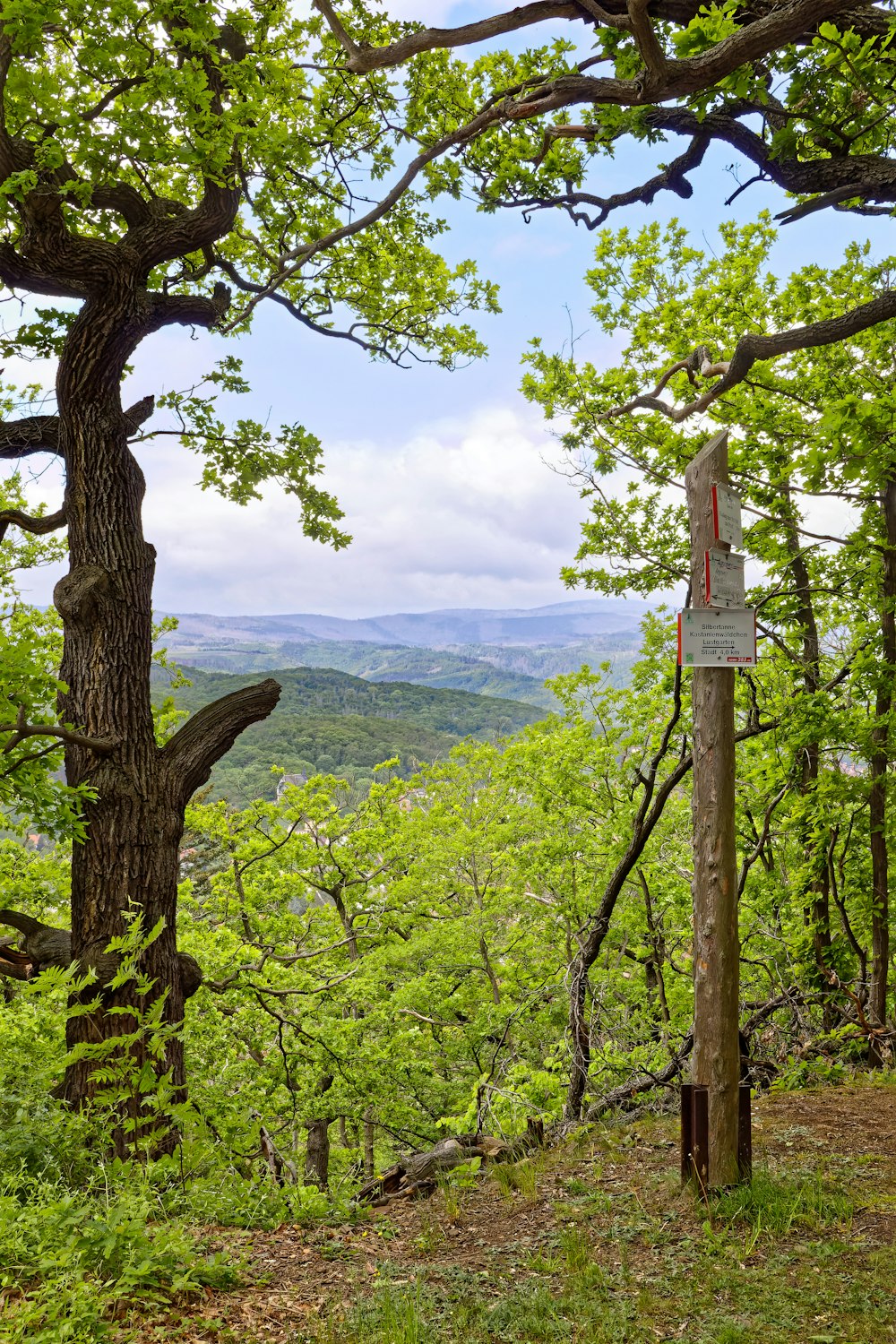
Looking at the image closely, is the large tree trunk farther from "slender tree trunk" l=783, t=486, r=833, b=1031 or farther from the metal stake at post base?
"slender tree trunk" l=783, t=486, r=833, b=1031

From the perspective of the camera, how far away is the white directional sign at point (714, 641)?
4148mm

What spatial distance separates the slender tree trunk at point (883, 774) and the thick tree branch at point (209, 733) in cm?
472

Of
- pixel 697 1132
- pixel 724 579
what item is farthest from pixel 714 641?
pixel 697 1132

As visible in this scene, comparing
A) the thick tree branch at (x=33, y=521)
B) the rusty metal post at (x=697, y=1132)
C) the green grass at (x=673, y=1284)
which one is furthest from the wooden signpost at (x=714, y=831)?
the thick tree branch at (x=33, y=521)

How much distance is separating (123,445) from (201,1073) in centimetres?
857

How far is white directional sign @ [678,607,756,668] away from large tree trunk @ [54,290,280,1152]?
3257mm

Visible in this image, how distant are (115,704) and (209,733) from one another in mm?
671

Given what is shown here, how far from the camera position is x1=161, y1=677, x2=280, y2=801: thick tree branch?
575cm

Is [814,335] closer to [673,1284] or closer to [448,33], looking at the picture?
[448,33]

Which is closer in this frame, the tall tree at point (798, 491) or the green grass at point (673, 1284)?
the green grass at point (673, 1284)

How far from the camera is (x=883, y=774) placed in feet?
22.2

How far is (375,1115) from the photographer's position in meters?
15.1

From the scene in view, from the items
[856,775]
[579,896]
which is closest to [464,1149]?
[856,775]

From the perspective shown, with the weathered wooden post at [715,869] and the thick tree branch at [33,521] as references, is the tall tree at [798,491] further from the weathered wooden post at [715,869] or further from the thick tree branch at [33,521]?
the thick tree branch at [33,521]
